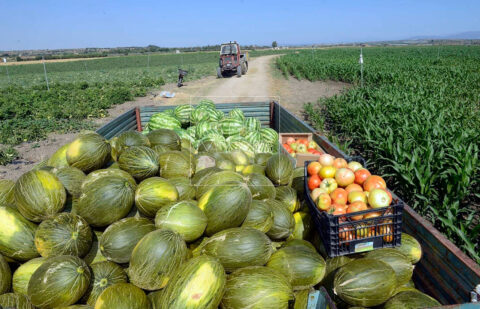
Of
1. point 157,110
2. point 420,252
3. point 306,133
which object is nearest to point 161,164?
point 420,252

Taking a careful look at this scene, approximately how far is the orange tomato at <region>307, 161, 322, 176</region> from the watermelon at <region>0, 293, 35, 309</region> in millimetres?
3122

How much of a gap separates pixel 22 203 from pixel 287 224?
2523 millimetres

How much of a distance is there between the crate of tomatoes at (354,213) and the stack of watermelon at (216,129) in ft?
6.85

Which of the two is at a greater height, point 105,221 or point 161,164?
point 161,164

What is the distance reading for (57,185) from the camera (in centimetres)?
320

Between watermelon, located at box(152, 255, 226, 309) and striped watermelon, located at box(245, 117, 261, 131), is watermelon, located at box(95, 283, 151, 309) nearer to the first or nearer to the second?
watermelon, located at box(152, 255, 226, 309)

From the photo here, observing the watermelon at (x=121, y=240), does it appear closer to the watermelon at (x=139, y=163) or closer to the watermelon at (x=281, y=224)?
the watermelon at (x=139, y=163)

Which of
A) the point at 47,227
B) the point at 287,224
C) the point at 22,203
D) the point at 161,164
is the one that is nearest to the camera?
the point at 47,227

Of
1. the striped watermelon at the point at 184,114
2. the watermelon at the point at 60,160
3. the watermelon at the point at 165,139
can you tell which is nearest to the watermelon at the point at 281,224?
the watermelon at the point at 165,139

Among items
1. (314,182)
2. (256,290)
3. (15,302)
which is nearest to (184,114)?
(314,182)

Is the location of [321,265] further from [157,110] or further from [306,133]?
[157,110]

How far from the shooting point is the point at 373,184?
353 cm

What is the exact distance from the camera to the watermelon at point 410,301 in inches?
96.0

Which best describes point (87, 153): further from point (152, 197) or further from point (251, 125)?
point (251, 125)
